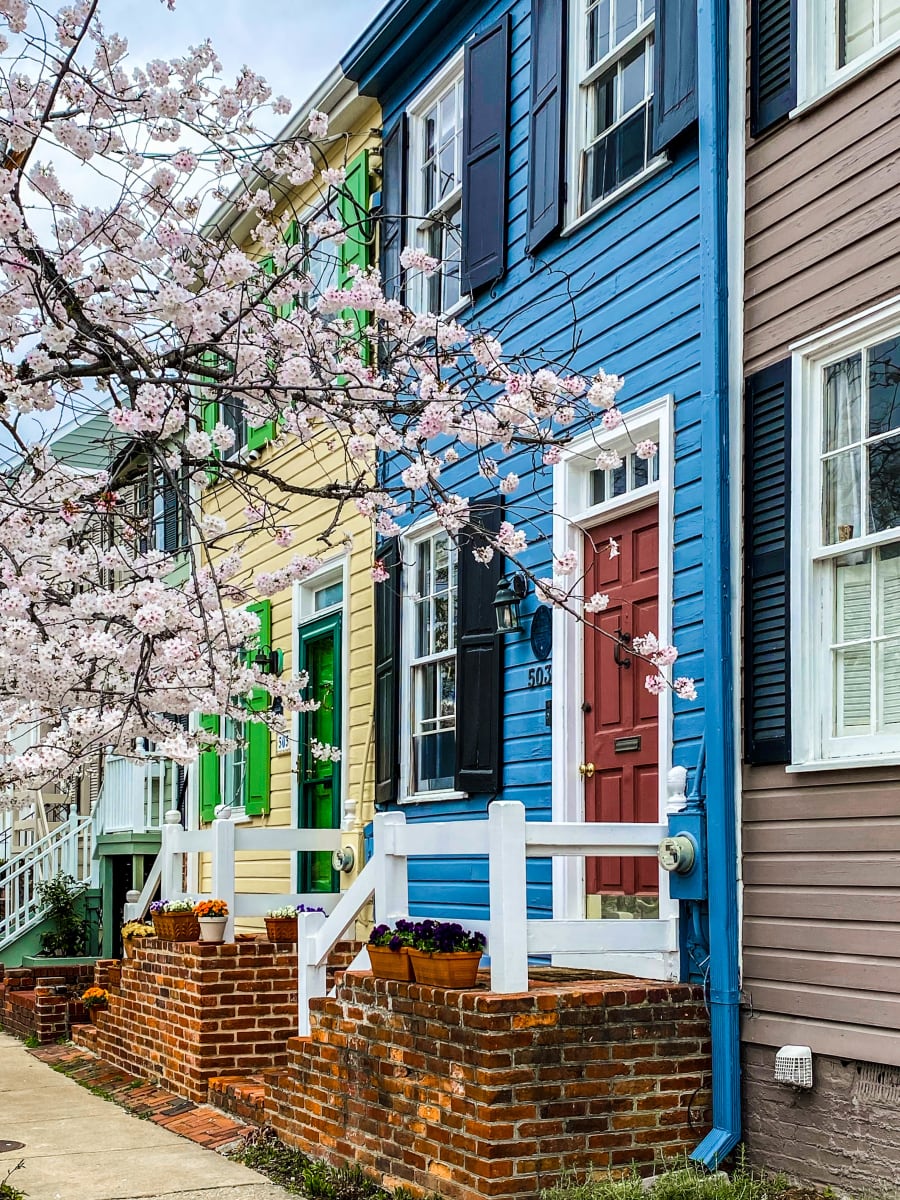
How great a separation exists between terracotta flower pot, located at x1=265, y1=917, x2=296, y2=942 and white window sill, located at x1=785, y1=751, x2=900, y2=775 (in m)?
4.49

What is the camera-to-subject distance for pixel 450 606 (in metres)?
9.12

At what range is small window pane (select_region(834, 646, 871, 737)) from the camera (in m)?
5.58

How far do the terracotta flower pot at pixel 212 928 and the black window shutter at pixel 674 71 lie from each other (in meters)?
5.51

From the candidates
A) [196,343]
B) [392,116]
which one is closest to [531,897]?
[196,343]

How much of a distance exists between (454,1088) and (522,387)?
112 inches

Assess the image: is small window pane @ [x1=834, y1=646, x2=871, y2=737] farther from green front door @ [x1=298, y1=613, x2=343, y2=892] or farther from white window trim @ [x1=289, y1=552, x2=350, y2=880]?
green front door @ [x1=298, y1=613, x2=343, y2=892]

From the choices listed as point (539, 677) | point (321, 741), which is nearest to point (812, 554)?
point (539, 677)

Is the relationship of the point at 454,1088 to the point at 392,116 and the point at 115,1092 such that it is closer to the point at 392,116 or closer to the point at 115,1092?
the point at 115,1092

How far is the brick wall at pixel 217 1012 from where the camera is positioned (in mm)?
8727

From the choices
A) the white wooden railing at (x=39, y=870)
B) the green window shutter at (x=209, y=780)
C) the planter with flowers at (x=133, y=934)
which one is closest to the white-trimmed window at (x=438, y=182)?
the planter with flowers at (x=133, y=934)

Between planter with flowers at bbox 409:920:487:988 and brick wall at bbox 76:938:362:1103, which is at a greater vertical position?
planter with flowers at bbox 409:920:487:988

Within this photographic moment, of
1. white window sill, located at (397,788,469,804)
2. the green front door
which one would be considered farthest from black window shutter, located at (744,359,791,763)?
the green front door

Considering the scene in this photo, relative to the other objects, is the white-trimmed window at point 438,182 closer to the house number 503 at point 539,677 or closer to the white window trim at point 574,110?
the white window trim at point 574,110

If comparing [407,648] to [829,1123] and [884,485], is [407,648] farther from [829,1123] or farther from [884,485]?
[829,1123]
